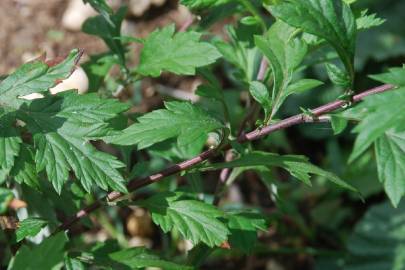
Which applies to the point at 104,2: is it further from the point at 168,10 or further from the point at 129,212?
the point at 168,10

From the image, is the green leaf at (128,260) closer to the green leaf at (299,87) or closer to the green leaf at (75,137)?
the green leaf at (75,137)

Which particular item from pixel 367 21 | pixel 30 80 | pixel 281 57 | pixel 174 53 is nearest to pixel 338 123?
pixel 281 57

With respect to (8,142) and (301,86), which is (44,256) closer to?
(8,142)

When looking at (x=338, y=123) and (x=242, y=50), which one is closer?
(x=338, y=123)

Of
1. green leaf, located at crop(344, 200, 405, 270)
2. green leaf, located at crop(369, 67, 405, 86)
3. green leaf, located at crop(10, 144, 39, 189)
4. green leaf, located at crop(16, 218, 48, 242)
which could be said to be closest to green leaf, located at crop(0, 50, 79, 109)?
green leaf, located at crop(10, 144, 39, 189)

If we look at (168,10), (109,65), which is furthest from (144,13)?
(109,65)

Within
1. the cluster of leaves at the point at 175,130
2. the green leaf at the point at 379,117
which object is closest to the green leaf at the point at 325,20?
the cluster of leaves at the point at 175,130

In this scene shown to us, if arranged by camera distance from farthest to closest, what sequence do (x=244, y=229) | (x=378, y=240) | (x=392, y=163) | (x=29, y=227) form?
1. (x=378, y=240)
2. (x=244, y=229)
3. (x=29, y=227)
4. (x=392, y=163)
